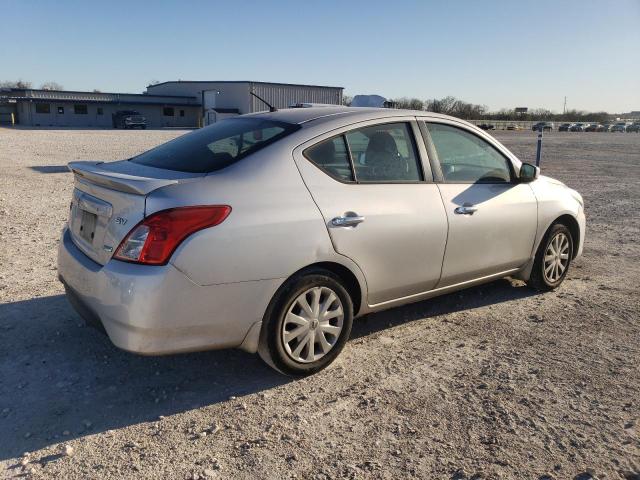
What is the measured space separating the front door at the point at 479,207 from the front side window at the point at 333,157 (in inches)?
33.6

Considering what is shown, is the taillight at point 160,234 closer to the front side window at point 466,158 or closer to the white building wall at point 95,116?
the front side window at point 466,158

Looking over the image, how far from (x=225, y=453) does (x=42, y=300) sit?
280 centimetres

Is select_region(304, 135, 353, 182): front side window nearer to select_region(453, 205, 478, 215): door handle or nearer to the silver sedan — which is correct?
the silver sedan

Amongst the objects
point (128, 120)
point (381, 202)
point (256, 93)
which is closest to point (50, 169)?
point (381, 202)

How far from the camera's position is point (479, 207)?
14.3 ft

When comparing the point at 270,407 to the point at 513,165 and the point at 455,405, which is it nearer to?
the point at 455,405

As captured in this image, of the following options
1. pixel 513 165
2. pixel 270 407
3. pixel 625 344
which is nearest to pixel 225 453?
pixel 270 407

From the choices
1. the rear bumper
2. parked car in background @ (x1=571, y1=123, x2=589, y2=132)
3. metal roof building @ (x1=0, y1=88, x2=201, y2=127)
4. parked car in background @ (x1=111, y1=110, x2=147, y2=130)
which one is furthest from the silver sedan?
parked car in background @ (x1=571, y1=123, x2=589, y2=132)

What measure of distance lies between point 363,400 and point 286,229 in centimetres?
111

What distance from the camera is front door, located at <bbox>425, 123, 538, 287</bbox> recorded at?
13.8 ft

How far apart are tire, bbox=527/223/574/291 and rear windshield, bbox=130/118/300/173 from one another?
2.75 meters

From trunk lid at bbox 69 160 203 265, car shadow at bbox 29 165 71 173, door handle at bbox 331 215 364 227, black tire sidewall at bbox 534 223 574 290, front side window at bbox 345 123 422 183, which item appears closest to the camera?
trunk lid at bbox 69 160 203 265

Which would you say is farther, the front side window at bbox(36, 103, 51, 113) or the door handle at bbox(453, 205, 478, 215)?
the front side window at bbox(36, 103, 51, 113)

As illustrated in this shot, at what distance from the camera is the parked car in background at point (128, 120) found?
5259cm
